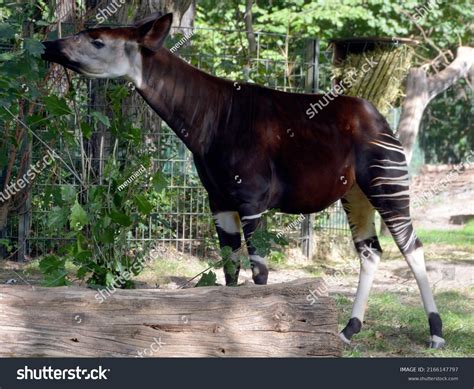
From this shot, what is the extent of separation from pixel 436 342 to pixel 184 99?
2.19 metres

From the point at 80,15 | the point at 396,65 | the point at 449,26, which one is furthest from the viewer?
A: the point at 449,26

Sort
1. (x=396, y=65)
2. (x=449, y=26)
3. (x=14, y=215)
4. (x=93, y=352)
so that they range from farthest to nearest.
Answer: (x=449, y=26)
(x=396, y=65)
(x=14, y=215)
(x=93, y=352)

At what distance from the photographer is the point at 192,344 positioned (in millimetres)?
4039

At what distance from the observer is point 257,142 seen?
5000 millimetres

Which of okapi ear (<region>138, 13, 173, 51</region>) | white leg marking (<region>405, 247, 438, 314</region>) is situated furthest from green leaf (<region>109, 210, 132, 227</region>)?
white leg marking (<region>405, 247, 438, 314</region>)

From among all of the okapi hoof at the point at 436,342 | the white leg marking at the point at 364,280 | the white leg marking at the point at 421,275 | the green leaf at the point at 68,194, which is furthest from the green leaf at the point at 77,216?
the okapi hoof at the point at 436,342

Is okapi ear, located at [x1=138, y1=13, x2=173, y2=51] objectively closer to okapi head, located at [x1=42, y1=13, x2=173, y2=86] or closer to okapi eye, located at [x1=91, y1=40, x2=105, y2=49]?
okapi head, located at [x1=42, y1=13, x2=173, y2=86]

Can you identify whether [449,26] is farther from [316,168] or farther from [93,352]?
[93,352]

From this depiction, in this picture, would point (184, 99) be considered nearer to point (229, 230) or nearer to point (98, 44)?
point (98, 44)

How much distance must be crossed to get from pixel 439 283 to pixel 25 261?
413cm

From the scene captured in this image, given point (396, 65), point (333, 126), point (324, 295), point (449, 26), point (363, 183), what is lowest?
point (324, 295)

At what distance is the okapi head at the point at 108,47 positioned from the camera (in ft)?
15.4

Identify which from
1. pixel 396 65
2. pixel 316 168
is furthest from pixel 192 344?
pixel 396 65

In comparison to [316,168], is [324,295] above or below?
below
